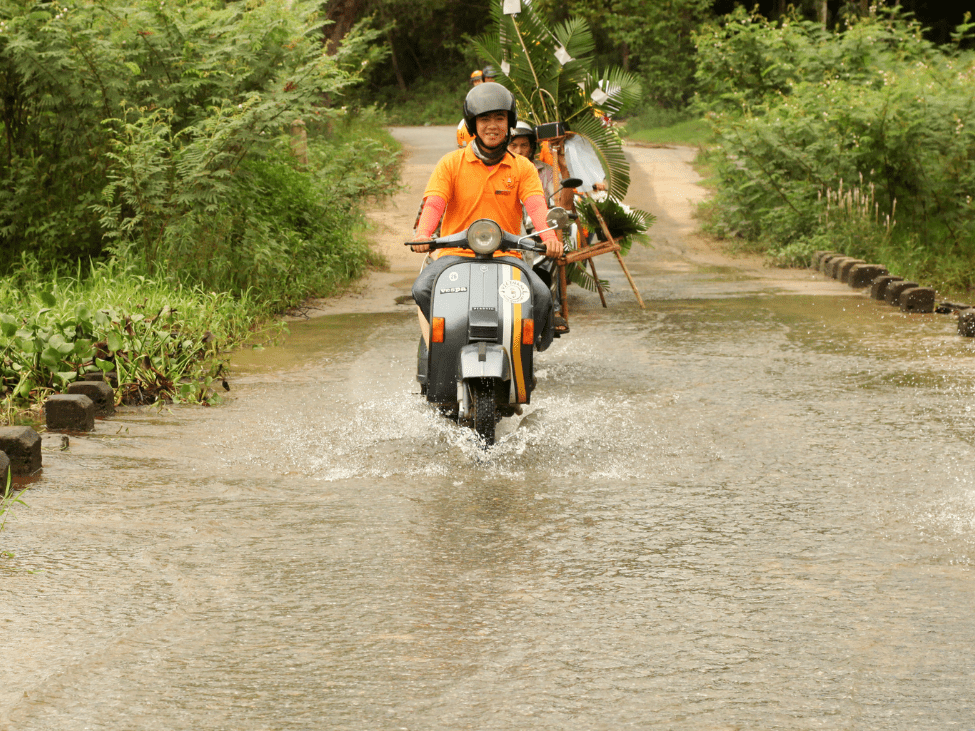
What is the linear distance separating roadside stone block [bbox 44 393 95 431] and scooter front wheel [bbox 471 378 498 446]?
2.32m

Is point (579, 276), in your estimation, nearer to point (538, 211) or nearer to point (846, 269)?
point (846, 269)

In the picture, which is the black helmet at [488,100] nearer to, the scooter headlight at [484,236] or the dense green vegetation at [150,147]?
the scooter headlight at [484,236]

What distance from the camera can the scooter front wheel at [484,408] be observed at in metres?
6.48

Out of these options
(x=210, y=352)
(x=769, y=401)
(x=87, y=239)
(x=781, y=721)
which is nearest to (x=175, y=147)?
(x=87, y=239)

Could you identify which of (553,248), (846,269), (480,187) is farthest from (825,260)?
(553,248)

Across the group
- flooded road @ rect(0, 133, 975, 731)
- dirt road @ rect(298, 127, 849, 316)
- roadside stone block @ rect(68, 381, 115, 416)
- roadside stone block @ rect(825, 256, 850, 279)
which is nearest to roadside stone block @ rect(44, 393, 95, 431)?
flooded road @ rect(0, 133, 975, 731)

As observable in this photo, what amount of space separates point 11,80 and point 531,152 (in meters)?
4.98

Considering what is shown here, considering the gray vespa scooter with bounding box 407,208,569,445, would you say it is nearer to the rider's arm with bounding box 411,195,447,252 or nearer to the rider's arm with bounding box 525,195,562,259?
the rider's arm with bounding box 411,195,447,252

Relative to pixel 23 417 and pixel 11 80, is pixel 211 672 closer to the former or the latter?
pixel 23 417

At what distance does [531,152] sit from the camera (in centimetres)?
1019

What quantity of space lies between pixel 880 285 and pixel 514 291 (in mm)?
6883

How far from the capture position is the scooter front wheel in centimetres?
648

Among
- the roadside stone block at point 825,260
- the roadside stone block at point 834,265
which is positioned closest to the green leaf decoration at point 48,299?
the roadside stone block at point 834,265

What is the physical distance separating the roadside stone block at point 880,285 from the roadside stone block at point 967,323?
7.12 feet
